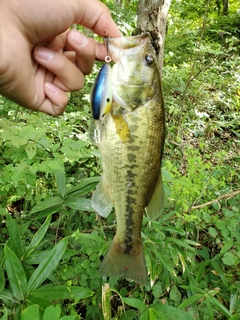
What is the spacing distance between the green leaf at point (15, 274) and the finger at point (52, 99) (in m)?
0.78

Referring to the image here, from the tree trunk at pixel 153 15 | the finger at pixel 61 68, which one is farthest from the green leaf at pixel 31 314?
the tree trunk at pixel 153 15

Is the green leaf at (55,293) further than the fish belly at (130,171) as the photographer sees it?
Yes

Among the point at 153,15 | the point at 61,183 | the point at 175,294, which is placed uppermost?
the point at 153,15

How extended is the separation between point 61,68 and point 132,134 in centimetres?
55

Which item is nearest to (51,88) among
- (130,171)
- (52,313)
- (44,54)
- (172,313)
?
(44,54)

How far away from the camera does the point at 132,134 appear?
134 centimetres

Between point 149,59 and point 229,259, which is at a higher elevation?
point 149,59

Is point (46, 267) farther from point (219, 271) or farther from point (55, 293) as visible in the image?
point (219, 271)

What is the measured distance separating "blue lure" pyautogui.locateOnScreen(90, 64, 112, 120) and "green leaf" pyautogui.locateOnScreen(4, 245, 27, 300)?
0.94 m

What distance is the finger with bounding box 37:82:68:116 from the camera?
5.54 feet

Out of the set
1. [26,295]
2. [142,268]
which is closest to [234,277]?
[142,268]

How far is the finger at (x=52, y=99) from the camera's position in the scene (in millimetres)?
1688

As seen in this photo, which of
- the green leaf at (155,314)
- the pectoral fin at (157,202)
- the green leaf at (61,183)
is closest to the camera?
the pectoral fin at (157,202)

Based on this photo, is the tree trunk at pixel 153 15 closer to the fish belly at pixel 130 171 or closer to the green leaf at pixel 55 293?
the fish belly at pixel 130 171
